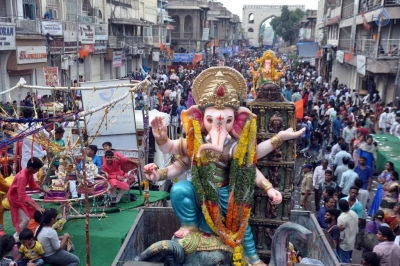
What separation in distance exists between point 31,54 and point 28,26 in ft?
4.03

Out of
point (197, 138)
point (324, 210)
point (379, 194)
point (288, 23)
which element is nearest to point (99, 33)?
point (379, 194)

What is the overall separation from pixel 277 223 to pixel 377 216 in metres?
2.07

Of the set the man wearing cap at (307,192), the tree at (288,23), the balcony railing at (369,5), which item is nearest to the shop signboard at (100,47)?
the balcony railing at (369,5)

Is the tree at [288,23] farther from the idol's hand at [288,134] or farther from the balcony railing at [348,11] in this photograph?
the idol's hand at [288,134]

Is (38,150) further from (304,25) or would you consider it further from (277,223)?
(304,25)

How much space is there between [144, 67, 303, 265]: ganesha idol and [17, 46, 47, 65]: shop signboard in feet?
45.5

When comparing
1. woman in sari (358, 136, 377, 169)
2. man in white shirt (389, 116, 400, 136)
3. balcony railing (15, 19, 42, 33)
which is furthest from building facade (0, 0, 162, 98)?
man in white shirt (389, 116, 400, 136)

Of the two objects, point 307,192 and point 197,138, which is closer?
point 197,138

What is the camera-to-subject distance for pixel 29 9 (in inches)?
735

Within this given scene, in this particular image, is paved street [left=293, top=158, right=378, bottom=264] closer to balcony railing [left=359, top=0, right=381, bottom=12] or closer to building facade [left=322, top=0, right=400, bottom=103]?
building facade [left=322, top=0, right=400, bottom=103]

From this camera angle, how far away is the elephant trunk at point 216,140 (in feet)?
12.4

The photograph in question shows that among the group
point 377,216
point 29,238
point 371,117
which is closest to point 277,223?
point 377,216

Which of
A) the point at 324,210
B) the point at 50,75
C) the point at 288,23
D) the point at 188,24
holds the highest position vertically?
the point at 288,23

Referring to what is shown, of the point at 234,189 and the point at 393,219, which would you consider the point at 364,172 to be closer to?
the point at 393,219
